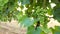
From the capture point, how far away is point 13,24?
17.1 ft

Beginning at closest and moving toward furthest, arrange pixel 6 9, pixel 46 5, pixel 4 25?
pixel 46 5 → pixel 6 9 → pixel 4 25

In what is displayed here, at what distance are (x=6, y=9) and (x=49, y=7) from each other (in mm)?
255

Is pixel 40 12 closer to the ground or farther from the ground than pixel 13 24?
closer to the ground

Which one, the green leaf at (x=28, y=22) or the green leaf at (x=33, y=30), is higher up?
the green leaf at (x=28, y=22)

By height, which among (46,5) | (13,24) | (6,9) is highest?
(13,24)

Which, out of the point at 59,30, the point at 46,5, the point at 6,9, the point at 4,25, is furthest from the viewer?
the point at 4,25

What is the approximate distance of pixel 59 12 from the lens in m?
0.70

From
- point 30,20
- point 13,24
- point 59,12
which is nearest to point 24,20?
point 30,20

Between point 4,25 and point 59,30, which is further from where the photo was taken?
point 4,25

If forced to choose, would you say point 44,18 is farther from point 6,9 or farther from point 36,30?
point 6,9

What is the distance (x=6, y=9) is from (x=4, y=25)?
4.33m

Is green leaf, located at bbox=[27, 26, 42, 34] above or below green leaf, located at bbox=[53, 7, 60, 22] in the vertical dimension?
below

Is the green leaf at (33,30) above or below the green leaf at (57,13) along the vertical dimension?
below

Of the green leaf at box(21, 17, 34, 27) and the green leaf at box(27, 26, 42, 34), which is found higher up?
the green leaf at box(21, 17, 34, 27)
